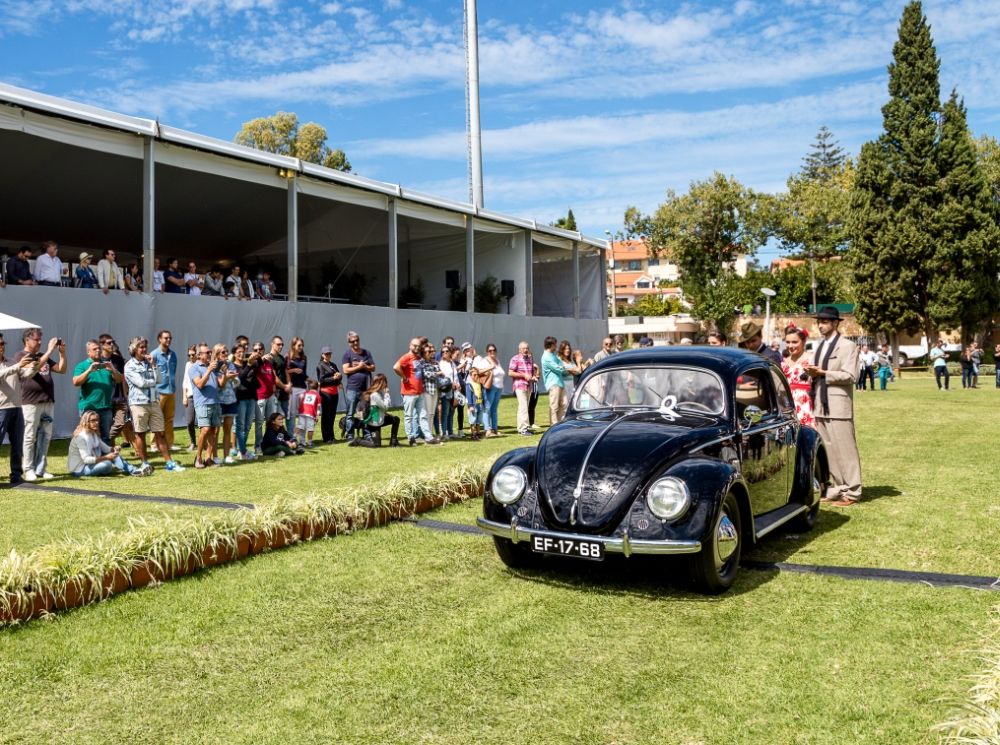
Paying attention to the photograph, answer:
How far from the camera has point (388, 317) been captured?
73.7 ft

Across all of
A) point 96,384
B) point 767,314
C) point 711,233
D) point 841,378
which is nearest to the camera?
point 841,378

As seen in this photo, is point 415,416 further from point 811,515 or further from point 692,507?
point 692,507

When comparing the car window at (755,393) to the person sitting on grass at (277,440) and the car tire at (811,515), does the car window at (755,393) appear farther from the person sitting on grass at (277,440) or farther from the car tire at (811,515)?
the person sitting on grass at (277,440)

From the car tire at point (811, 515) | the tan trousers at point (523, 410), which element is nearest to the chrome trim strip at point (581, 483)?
the car tire at point (811, 515)

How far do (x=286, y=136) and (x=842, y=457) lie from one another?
48108 mm

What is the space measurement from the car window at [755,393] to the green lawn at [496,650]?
1.11m

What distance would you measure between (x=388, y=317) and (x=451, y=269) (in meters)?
7.07

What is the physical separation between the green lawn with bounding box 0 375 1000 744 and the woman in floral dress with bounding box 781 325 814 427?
176 cm

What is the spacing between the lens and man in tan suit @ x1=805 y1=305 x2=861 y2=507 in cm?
838

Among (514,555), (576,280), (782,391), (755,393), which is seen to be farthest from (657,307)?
(514,555)

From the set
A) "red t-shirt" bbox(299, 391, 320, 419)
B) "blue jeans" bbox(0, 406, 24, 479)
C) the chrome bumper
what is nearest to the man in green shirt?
"blue jeans" bbox(0, 406, 24, 479)

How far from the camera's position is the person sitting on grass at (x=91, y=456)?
10.5 metres

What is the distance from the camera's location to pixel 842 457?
27.9ft

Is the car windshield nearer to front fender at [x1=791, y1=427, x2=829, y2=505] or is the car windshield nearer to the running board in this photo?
the running board
